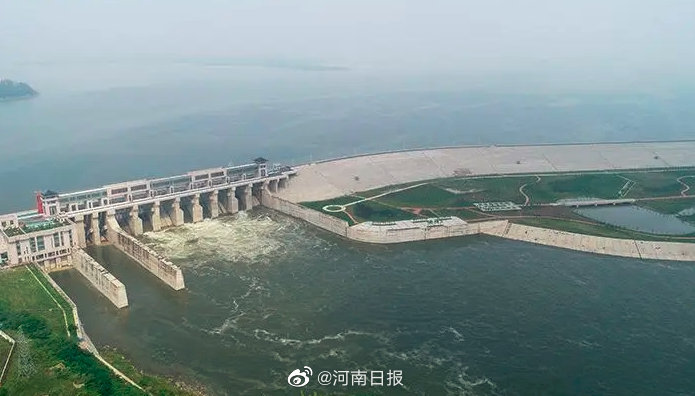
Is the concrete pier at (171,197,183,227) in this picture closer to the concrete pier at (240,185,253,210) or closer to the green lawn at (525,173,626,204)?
the concrete pier at (240,185,253,210)

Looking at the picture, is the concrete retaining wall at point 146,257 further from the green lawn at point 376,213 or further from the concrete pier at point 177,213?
the green lawn at point 376,213

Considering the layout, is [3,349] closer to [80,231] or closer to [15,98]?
[80,231]

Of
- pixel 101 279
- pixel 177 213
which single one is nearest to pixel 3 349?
pixel 101 279

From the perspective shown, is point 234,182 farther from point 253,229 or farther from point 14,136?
point 14,136

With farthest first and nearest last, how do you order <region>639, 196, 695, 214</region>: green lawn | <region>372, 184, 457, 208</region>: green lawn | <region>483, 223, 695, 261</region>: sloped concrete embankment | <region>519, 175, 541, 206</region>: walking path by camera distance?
<region>519, 175, 541, 206</region>: walking path → <region>639, 196, 695, 214</region>: green lawn → <region>372, 184, 457, 208</region>: green lawn → <region>483, 223, 695, 261</region>: sloped concrete embankment

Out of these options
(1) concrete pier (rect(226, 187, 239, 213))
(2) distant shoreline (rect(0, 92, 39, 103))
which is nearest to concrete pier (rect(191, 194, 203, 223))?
(1) concrete pier (rect(226, 187, 239, 213))

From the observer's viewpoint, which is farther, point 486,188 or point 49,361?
point 486,188

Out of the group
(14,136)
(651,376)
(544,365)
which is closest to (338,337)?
(544,365)
